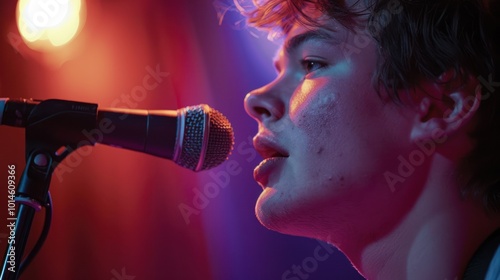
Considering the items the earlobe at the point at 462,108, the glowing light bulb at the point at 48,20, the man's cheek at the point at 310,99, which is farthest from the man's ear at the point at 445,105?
the glowing light bulb at the point at 48,20

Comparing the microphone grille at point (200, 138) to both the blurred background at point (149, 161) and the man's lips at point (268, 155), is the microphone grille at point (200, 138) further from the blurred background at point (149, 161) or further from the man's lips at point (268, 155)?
the blurred background at point (149, 161)

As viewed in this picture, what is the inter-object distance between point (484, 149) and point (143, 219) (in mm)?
1325

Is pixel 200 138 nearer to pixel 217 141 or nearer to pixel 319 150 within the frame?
pixel 217 141

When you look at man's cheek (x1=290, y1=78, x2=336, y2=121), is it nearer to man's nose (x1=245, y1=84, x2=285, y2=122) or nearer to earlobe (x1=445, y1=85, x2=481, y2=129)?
man's nose (x1=245, y1=84, x2=285, y2=122)

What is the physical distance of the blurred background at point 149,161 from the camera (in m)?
1.96

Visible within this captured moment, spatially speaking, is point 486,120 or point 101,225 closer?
point 486,120

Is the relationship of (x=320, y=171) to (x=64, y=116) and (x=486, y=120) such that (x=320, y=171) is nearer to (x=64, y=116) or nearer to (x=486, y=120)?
(x=486, y=120)

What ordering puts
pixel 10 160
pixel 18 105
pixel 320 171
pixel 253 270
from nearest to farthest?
1. pixel 18 105
2. pixel 320 171
3. pixel 10 160
4. pixel 253 270

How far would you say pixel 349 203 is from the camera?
1172mm

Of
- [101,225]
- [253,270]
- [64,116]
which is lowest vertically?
[253,270]

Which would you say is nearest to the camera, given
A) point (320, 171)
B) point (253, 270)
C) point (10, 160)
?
point (320, 171)

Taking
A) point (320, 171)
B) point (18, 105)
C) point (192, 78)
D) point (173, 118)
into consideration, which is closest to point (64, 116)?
point (18, 105)

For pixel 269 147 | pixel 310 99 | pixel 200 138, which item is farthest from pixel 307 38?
pixel 200 138

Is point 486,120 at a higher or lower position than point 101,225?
lower
